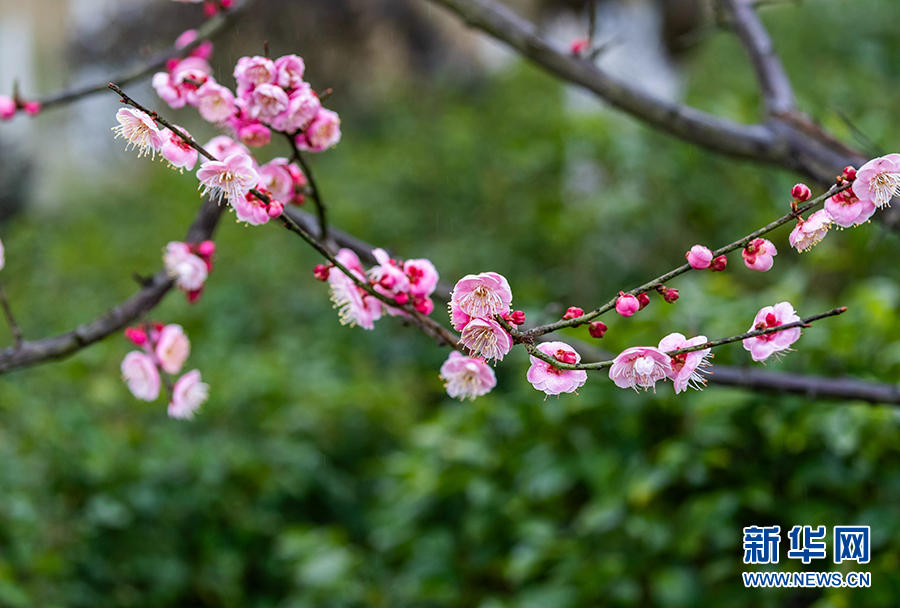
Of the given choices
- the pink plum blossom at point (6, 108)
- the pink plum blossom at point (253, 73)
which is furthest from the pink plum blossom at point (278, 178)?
the pink plum blossom at point (6, 108)

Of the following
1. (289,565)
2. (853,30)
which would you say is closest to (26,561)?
(289,565)

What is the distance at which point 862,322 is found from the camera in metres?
1.98

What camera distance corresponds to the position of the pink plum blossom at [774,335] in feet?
3.04

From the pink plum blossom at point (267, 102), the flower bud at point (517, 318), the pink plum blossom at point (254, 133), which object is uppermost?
the pink plum blossom at point (254, 133)

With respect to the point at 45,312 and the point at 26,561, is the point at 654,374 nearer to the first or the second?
the point at 26,561

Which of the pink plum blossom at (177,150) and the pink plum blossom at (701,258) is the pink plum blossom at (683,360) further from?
the pink plum blossom at (177,150)

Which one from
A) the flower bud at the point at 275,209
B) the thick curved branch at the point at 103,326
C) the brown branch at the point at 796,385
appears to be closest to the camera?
the flower bud at the point at 275,209

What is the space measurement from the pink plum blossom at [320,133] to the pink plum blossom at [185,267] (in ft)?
0.94

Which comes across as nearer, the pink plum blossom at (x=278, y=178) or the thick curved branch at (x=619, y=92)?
the pink plum blossom at (x=278, y=178)

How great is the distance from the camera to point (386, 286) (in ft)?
3.41

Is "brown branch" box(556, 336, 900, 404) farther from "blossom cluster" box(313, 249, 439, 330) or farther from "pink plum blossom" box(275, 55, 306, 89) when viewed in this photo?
"pink plum blossom" box(275, 55, 306, 89)

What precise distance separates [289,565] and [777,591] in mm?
1507

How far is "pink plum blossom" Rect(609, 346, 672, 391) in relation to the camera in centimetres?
85

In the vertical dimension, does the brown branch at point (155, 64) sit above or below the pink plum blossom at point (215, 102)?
above
